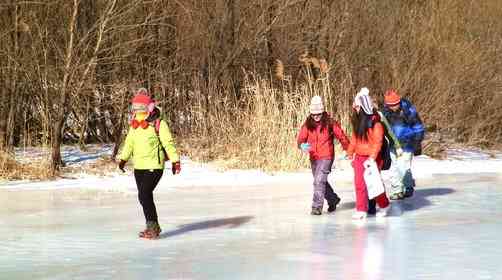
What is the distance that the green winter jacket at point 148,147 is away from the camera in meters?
8.84

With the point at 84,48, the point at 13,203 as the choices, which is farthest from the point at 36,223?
the point at 84,48

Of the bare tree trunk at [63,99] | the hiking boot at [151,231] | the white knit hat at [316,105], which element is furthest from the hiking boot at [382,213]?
the bare tree trunk at [63,99]

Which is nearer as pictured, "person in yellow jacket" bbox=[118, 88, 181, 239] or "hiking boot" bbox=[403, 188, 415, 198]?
"person in yellow jacket" bbox=[118, 88, 181, 239]

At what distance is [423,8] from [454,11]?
2.18ft

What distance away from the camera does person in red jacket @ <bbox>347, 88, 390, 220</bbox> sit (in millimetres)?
10312

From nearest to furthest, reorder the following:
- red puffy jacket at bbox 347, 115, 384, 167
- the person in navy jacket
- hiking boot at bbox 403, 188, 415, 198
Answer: red puffy jacket at bbox 347, 115, 384, 167, the person in navy jacket, hiking boot at bbox 403, 188, 415, 198

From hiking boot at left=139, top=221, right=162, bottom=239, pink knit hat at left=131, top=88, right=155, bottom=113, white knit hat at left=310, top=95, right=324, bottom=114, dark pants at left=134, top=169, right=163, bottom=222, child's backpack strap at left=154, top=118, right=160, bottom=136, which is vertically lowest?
hiking boot at left=139, top=221, right=162, bottom=239

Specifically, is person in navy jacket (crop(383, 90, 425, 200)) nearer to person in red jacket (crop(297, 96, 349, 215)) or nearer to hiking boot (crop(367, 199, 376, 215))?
hiking boot (crop(367, 199, 376, 215))

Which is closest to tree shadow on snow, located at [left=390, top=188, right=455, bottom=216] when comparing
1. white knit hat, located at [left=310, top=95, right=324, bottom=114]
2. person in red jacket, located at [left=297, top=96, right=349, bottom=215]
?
person in red jacket, located at [left=297, top=96, right=349, bottom=215]

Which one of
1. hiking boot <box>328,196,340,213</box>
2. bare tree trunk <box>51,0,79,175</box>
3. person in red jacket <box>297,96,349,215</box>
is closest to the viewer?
person in red jacket <box>297,96,349,215</box>

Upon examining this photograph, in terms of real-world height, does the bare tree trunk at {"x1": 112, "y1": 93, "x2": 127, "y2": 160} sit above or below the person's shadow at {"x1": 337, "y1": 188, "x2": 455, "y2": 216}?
above

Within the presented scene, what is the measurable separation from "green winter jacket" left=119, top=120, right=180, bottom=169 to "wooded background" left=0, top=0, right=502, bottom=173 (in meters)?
5.99

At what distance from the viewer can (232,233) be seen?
9.48 meters

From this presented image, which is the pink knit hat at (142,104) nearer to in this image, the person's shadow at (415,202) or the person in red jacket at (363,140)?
the person in red jacket at (363,140)
